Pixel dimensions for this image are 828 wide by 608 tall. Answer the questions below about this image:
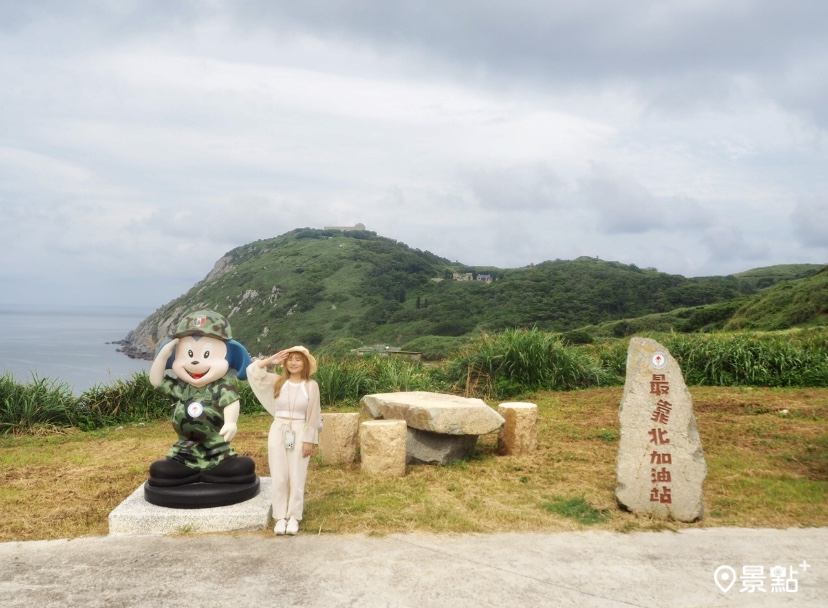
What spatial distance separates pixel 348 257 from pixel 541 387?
163 feet

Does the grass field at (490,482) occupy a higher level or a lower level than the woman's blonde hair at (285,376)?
lower

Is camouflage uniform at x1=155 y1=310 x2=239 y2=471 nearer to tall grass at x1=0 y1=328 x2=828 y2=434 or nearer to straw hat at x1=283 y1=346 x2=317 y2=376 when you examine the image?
straw hat at x1=283 y1=346 x2=317 y2=376

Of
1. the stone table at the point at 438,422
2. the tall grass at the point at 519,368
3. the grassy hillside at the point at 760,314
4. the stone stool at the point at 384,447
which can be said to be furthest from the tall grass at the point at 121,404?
the grassy hillside at the point at 760,314

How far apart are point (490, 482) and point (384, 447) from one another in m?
1.14

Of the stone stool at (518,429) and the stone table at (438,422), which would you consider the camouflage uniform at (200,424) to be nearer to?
the stone table at (438,422)

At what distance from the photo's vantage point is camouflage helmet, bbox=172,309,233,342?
220 inches

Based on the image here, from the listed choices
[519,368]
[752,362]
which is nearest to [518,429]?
[519,368]

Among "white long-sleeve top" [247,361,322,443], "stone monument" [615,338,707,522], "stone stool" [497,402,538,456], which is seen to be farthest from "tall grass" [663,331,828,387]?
"white long-sleeve top" [247,361,322,443]

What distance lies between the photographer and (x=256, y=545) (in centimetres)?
506

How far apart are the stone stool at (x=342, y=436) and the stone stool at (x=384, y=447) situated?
1.83 ft

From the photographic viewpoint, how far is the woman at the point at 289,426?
5.39 m

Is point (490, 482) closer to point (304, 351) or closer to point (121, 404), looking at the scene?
point (304, 351)

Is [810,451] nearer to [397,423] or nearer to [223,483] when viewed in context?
[397,423]

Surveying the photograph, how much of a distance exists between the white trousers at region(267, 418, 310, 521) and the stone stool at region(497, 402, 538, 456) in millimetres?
3354
